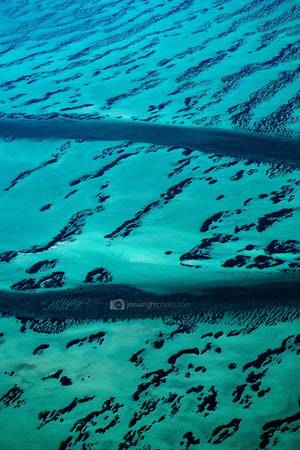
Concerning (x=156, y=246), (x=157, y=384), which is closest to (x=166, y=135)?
(x=156, y=246)

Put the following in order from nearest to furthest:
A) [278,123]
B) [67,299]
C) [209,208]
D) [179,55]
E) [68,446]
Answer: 1. [68,446]
2. [67,299]
3. [209,208]
4. [278,123]
5. [179,55]

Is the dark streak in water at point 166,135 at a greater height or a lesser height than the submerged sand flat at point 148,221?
greater

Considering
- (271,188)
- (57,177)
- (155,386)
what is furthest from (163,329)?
(57,177)

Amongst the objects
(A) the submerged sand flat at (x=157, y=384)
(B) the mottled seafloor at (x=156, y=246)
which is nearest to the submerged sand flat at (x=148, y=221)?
(B) the mottled seafloor at (x=156, y=246)

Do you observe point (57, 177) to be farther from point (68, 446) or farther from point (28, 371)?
point (68, 446)

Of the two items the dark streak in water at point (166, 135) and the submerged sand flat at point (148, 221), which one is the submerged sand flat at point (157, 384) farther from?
the dark streak in water at point (166, 135)

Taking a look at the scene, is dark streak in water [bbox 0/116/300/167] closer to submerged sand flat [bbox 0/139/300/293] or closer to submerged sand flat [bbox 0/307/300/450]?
submerged sand flat [bbox 0/139/300/293]

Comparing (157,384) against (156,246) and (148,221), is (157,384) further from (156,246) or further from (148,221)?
(148,221)

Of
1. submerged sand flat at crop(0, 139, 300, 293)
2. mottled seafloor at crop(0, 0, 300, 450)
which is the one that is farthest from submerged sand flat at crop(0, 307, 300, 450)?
submerged sand flat at crop(0, 139, 300, 293)
